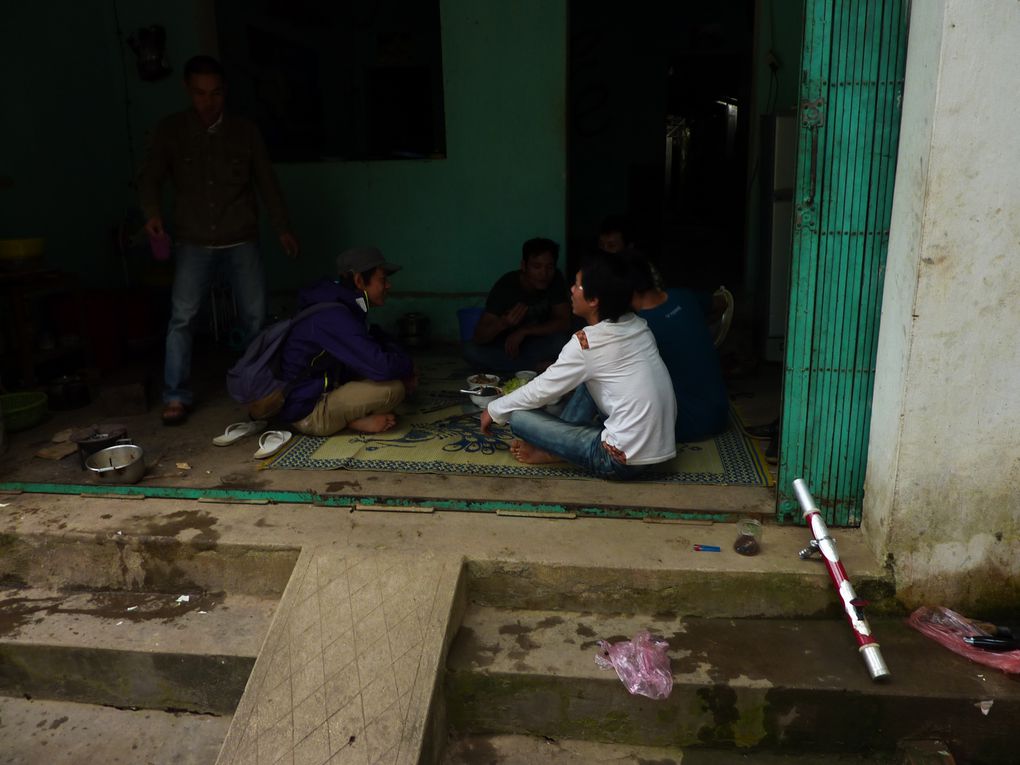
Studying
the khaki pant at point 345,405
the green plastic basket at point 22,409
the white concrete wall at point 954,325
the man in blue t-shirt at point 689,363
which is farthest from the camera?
the green plastic basket at point 22,409

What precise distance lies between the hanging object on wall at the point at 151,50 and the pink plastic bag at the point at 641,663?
5834 millimetres

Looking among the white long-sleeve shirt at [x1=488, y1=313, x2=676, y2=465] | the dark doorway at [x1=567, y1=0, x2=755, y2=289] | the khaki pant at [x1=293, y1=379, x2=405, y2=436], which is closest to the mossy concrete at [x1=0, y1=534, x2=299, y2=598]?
the khaki pant at [x1=293, y1=379, x2=405, y2=436]

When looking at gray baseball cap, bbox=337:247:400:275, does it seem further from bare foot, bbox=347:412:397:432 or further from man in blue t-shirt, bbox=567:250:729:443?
man in blue t-shirt, bbox=567:250:729:443

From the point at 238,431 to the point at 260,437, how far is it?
139 mm

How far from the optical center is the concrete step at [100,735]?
2855 millimetres

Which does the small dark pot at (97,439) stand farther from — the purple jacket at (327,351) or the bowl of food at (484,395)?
the bowl of food at (484,395)

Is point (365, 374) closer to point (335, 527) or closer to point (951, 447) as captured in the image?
point (335, 527)

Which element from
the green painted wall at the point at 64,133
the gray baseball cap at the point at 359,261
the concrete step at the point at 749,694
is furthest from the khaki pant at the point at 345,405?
the green painted wall at the point at 64,133

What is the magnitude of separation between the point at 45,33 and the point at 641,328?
16.8ft

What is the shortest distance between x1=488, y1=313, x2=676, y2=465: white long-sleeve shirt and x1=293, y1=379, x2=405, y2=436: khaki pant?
1.15 meters

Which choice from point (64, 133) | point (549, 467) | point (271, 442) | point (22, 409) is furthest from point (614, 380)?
point (64, 133)

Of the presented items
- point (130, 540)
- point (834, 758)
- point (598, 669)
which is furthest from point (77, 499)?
point (834, 758)

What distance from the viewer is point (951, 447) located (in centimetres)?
275

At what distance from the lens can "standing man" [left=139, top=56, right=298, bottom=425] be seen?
185 inches
